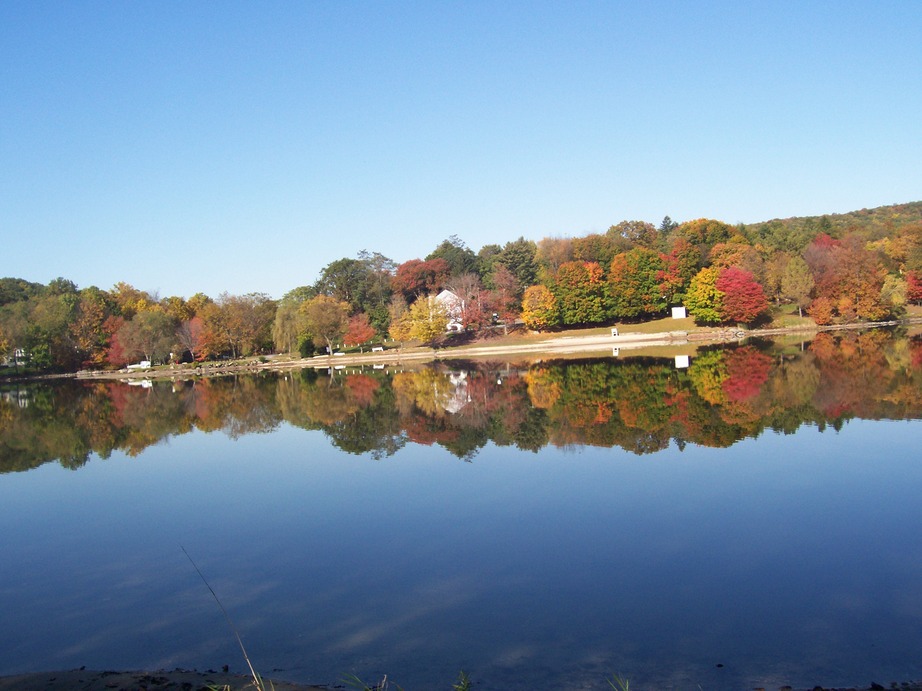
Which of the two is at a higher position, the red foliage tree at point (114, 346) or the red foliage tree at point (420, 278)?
the red foliage tree at point (420, 278)

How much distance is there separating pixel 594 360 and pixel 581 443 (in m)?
25.2

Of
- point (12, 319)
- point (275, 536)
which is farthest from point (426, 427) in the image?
point (12, 319)

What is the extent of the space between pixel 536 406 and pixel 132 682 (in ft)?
59.8

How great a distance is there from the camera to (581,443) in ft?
55.2

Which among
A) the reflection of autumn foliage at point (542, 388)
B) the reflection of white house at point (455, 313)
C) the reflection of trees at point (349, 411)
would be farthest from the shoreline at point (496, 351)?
the reflection of trees at point (349, 411)

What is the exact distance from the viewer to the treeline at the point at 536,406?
18.2 m

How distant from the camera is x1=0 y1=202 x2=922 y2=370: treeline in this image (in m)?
54.2

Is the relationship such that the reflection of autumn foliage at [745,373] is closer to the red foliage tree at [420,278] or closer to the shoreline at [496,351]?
the shoreline at [496,351]

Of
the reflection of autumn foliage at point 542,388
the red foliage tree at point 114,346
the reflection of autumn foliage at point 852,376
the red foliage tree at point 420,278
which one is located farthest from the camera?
the red foliage tree at point 420,278

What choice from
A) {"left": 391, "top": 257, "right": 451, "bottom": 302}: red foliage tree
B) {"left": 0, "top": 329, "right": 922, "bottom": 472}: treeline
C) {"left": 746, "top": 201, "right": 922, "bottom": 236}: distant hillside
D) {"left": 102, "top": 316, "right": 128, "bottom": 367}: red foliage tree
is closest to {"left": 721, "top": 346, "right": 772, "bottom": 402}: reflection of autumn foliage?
{"left": 0, "top": 329, "right": 922, "bottom": 472}: treeline

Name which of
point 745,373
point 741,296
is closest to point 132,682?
point 745,373

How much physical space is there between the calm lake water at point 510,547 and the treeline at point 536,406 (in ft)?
0.70

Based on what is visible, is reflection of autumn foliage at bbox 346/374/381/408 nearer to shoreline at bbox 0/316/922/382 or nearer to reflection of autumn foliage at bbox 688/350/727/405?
shoreline at bbox 0/316/922/382

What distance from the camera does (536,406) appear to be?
23.6 metres
